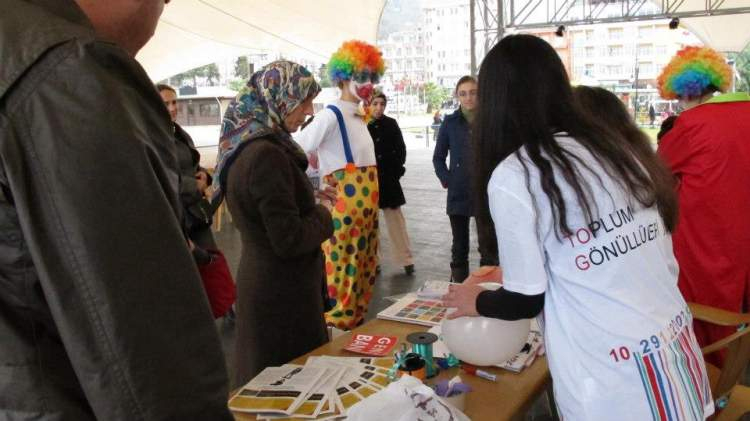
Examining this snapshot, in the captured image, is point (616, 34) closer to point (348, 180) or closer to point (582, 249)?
point (348, 180)

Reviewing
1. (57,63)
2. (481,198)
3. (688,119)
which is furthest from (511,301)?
(688,119)

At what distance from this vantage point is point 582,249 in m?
1.14

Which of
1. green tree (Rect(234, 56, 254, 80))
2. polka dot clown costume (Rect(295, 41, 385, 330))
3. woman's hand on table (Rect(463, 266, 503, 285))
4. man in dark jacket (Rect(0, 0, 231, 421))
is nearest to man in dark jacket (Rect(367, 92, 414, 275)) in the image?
polka dot clown costume (Rect(295, 41, 385, 330))

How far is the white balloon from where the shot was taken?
1402mm

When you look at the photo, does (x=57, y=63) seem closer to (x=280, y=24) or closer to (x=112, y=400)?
(x=112, y=400)

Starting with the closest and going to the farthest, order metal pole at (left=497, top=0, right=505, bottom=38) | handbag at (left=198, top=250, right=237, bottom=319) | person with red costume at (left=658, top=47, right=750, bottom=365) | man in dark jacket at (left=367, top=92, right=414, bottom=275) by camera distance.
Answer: handbag at (left=198, top=250, right=237, bottom=319) < person with red costume at (left=658, top=47, right=750, bottom=365) < man in dark jacket at (left=367, top=92, right=414, bottom=275) < metal pole at (left=497, top=0, right=505, bottom=38)

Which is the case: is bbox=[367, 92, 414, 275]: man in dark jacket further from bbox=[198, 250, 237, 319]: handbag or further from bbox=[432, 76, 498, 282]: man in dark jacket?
bbox=[198, 250, 237, 319]: handbag

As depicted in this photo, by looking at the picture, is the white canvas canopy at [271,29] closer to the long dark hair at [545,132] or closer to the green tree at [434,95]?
the green tree at [434,95]

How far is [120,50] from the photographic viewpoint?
610mm

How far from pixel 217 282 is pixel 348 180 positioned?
2254 millimetres

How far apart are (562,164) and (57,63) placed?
0.89m

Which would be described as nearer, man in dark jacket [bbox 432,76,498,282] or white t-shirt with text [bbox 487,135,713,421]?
white t-shirt with text [bbox 487,135,713,421]

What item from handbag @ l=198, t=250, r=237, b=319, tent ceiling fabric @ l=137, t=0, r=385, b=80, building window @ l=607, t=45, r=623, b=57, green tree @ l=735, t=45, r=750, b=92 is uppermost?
tent ceiling fabric @ l=137, t=0, r=385, b=80

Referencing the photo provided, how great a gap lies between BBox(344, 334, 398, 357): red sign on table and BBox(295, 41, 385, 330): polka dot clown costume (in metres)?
1.53
